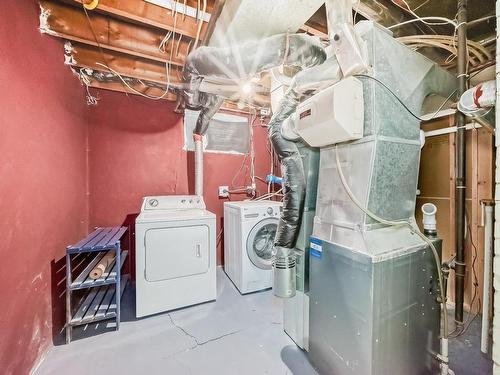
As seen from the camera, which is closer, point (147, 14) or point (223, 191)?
point (147, 14)

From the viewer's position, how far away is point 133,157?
9.47 feet

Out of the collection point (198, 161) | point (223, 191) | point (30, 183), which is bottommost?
point (223, 191)

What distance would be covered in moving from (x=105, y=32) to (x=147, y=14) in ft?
1.78

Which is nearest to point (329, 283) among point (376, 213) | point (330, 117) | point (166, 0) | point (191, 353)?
point (376, 213)

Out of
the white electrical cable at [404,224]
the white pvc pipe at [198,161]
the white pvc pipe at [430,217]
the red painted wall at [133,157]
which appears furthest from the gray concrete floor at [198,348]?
the white pvc pipe at [198,161]

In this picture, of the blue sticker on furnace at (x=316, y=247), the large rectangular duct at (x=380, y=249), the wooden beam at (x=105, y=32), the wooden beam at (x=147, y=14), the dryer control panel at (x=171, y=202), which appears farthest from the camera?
the dryer control panel at (x=171, y=202)

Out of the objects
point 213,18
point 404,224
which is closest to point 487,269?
point 404,224

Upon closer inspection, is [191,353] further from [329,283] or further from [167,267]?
[329,283]

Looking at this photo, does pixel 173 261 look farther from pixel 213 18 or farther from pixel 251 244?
pixel 213 18

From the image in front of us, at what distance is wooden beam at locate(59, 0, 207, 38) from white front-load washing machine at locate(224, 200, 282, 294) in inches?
69.2

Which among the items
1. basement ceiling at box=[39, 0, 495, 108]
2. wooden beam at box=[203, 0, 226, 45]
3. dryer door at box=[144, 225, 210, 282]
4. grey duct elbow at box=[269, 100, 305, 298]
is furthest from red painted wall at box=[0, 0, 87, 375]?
grey duct elbow at box=[269, 100, 305, 298]

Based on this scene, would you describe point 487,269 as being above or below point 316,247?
below

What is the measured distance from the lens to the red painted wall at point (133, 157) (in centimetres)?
273

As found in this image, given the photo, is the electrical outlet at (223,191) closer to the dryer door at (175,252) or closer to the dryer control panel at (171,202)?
the dryer control panel at (171,202)
